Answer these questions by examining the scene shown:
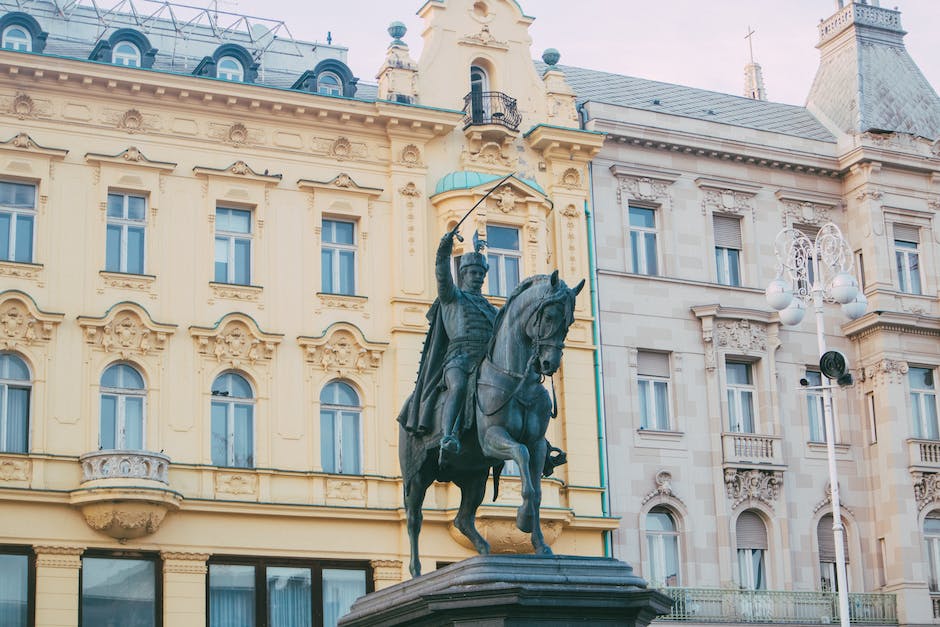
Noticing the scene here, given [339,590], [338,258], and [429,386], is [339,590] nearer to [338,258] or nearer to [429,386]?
[338,258]

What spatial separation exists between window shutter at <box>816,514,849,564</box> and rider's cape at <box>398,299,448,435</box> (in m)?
24.5

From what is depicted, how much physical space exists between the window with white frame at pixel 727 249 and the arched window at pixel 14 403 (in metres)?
17.0

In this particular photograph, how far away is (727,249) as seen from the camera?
4194cm

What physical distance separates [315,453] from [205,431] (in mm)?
2399

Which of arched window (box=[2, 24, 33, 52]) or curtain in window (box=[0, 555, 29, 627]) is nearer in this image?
curtain in window (box=[0, 555, 29, 627])

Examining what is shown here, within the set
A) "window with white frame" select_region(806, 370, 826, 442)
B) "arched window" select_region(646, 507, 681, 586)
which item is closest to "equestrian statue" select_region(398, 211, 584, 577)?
"arched window" select_region(646, 507, 681, 586)

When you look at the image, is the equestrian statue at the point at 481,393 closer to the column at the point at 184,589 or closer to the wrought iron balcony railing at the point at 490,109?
the column at the point at 184,589

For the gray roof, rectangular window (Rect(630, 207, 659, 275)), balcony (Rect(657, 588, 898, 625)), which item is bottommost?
balcony (Rect(657, 588, 898, 625))

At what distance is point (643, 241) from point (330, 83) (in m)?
8.44

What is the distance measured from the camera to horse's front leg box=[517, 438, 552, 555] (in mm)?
16297

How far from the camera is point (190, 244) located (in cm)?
3597

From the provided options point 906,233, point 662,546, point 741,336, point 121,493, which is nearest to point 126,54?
point 121,493

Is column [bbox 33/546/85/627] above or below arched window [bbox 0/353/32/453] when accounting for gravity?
below

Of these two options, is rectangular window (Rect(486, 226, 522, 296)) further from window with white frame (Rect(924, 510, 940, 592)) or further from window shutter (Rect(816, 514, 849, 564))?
window with white frame (Rect(924, 510, 940, 592))
